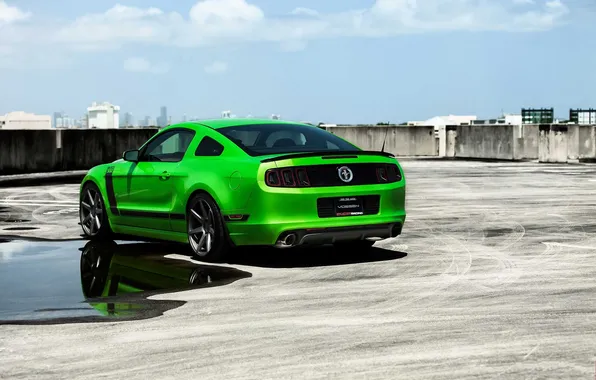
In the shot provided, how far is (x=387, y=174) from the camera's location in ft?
35.5

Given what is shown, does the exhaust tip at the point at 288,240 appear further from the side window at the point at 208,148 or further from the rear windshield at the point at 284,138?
the side window at the point at 208,148

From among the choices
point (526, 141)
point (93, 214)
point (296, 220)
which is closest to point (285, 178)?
point (296, 220)

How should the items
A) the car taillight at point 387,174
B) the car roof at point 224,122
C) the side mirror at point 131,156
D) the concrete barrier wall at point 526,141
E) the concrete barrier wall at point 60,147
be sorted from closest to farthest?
1. the car taillight at point 387,174
2. the car roof at point 224,122
3. the side mirror at point 131,156
4. the concrete barrier wall at point 60,147
5. the concrete barrier wall at point 526,141

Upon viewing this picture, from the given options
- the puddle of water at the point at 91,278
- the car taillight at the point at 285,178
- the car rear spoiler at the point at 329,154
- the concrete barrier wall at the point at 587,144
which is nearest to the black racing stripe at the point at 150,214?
the puddle of water at the point at 91,278

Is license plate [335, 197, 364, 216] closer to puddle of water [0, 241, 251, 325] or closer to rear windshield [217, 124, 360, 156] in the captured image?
rear windshield [217, 124, 360, 156]

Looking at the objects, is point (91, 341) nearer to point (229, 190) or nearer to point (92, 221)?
point (229, 190)

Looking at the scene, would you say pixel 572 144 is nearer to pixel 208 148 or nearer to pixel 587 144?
pixel 587 144

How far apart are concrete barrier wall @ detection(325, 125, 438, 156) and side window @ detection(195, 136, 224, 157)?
2872 cm

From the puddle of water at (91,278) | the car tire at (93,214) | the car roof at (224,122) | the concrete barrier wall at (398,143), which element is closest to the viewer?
the puddle of water at (91,278)

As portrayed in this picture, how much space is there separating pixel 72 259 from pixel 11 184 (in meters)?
Answer: 13.4

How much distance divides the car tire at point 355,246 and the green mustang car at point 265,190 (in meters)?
0.02

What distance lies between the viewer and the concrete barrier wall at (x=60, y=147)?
2825 centimetres

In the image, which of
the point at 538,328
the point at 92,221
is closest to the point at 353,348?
the point at 538,328

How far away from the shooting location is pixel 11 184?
2394 cm
